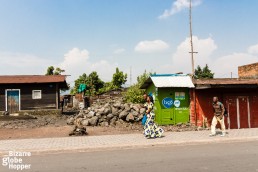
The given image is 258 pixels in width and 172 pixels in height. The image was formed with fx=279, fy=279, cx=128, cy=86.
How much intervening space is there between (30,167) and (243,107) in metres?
12.9

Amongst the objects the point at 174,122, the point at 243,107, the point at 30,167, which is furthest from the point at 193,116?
the point at 30,167

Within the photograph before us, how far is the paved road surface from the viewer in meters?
7.02

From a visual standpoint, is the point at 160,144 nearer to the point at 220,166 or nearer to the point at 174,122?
the point at 220,166

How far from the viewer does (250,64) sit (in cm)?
2712

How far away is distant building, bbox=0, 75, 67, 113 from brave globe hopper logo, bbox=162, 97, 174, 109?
13236 mm

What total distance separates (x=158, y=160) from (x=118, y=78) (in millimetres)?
42258

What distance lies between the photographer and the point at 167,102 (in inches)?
627

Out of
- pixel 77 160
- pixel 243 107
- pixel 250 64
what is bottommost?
pixel 77 160

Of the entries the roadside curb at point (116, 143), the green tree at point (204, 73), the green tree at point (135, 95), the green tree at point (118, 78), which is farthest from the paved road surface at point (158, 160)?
the green tree at point (204, 73)

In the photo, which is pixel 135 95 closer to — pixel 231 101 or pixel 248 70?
pixel 231 101

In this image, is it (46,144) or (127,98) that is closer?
(46,144)

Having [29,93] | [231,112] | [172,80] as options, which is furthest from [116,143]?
[29,93]

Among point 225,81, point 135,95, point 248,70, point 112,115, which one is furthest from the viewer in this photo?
point 248,70

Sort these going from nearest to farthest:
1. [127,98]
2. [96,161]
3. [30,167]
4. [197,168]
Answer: [197,168] < [30,167] < [96,161] < [127,98]
